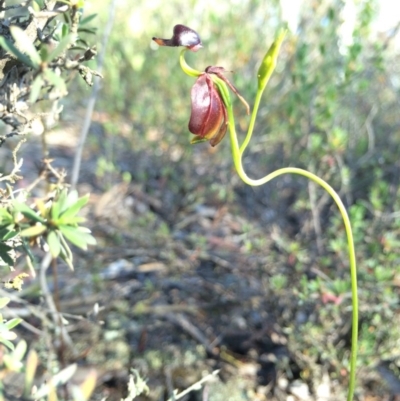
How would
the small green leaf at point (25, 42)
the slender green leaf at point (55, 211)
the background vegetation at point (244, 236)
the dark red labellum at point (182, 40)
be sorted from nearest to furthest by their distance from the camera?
1. the small green leaf at point (25, 42)
2. the slender green leaf at point (55, 211)
3. the dark red labellum at point (182, 40)
4. the background vegetation at point (244, 236)

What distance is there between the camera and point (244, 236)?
2027 mm

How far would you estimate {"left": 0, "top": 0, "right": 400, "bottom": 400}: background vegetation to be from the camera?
1863mm

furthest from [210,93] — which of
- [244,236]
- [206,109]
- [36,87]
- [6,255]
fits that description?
[244,236]

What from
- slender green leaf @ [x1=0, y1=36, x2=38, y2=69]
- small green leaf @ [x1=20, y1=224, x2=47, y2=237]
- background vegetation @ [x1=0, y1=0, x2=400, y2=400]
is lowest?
background vegetation @ [x1=0, y1=0, x2=400, y2=400]

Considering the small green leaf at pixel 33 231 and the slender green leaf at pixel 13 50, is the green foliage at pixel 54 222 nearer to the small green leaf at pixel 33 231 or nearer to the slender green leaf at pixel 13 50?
the small green leaf at pixel 33 231

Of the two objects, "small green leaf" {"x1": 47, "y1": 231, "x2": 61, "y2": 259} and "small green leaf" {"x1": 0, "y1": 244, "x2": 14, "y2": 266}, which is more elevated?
"small green leaf" {"x1": 47, "y1": 231, "x2": 61, "y2": 259}

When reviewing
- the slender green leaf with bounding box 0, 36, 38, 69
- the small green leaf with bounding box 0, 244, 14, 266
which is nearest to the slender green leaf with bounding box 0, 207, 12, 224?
the small green leaf with bounding box 0, 244, 14, 266

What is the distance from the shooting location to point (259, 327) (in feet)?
7.27

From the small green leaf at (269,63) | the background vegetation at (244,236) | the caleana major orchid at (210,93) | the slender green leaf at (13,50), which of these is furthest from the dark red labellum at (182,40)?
the background vegetation at (244,236)

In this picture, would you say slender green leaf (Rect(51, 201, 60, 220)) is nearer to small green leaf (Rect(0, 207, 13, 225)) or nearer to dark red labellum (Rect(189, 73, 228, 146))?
→ small green leaf (Rect(0, 207, 13, 225))

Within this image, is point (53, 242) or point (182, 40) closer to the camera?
point (53, 242)

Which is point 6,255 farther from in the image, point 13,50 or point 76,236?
point 13,50

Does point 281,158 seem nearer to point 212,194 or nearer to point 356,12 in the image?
point 212,194

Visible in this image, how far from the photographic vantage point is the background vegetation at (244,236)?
1863 mm
